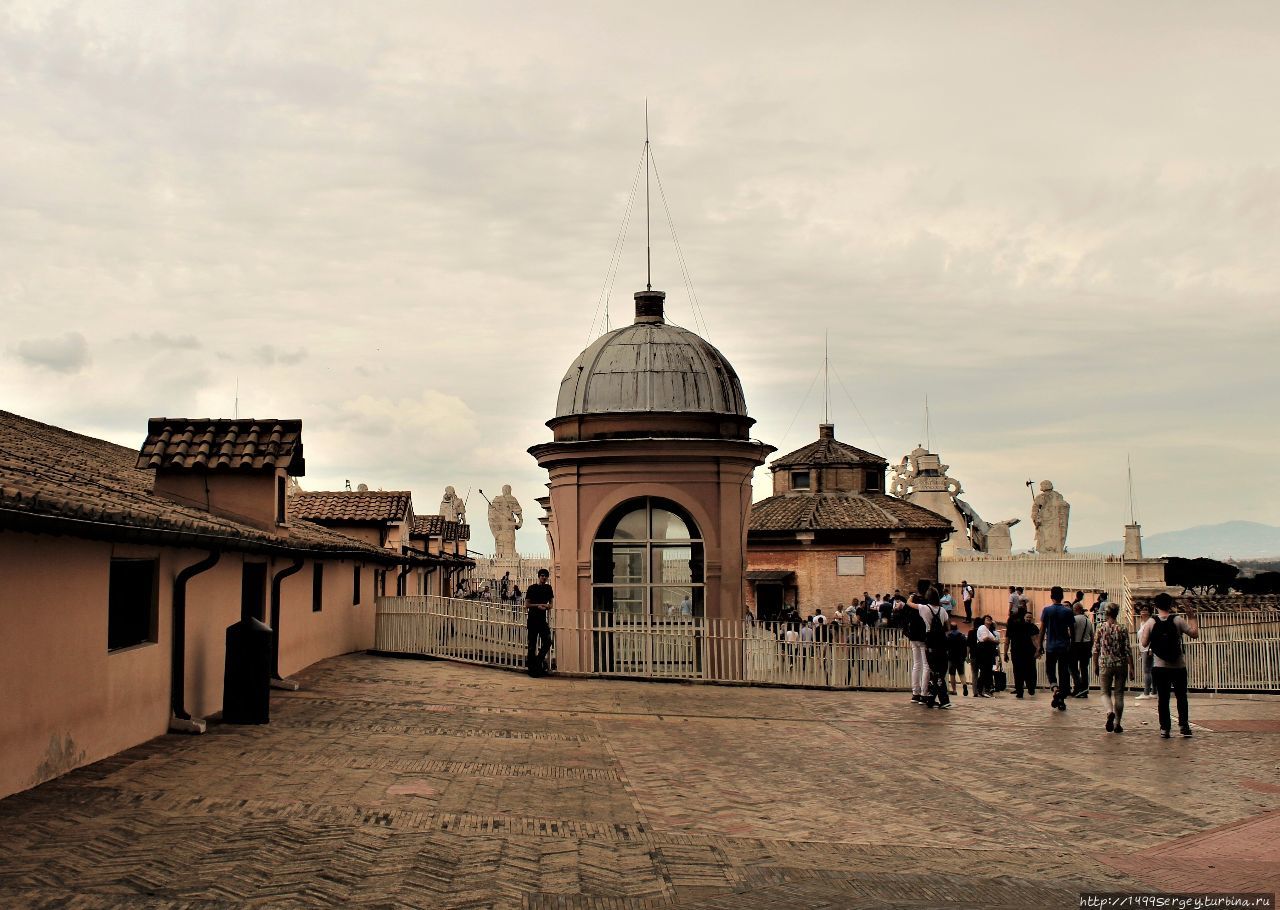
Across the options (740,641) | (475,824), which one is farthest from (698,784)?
(740,641)

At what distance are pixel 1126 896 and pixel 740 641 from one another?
45.1 feet

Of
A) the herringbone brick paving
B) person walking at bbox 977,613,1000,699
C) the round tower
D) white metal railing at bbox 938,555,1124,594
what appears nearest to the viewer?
the herringbone brick paving

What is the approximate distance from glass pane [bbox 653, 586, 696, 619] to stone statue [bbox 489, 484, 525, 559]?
3443 centimetres

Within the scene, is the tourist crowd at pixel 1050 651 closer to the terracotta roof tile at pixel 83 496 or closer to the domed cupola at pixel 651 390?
the domed cupola at pixel 651 390

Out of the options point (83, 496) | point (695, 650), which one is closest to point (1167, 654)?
point (695, 650)

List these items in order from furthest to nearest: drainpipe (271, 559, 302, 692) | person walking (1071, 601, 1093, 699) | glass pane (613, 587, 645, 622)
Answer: glass pane (613, 587, 645, 622)
person walking (1071, 601, 1093, 699)
drainpipe (271, 559, 302, 692)

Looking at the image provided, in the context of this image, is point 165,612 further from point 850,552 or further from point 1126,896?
point 850,552

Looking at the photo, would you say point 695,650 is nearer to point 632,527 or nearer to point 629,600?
point 629,600

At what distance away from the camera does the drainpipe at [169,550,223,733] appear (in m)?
12.6

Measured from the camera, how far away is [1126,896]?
8055mm

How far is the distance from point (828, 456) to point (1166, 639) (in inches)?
1528

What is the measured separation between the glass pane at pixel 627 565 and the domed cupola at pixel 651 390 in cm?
218

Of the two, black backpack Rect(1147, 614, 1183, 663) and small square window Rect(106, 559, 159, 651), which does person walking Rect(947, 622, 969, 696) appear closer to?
black backpack Rect(1147, 614, 1183, 663)

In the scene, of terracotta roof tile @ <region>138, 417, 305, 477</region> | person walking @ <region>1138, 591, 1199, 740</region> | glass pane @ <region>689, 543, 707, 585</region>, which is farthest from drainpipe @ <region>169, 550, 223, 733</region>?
glass pane @ <region>689, 543, 707, 585</region>
